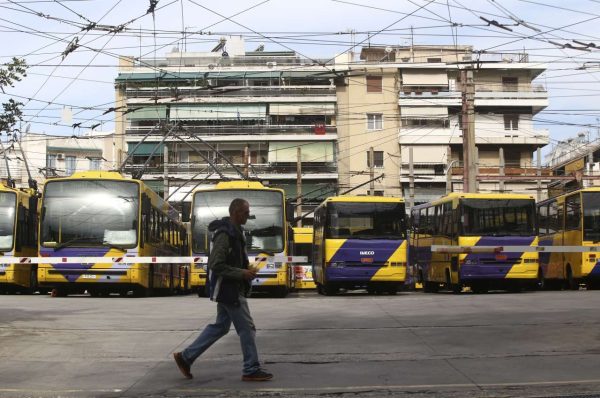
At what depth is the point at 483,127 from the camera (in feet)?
213

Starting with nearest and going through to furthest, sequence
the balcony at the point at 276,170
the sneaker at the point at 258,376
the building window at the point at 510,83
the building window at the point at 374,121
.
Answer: the sneaker at the point at 258,376
the balcony at the point at 276,170
the building window at the point at 510,83
the building window at the point at 374,121

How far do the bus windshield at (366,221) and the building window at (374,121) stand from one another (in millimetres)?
41832

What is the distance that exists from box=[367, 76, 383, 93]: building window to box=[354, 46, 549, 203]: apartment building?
0.19 m

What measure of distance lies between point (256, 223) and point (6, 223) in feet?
24.8

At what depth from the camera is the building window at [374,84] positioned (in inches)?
2591

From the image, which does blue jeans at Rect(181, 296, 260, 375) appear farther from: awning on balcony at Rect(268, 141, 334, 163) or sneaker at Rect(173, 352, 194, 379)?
awning on balcony at Rect(268, 141, 334, 163)

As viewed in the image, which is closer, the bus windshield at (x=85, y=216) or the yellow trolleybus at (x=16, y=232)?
the bus windshield at (x=85, y=216)

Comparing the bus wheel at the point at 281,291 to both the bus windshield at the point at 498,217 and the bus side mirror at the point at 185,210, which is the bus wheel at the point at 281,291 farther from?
the bus windshield at the point at 498,217

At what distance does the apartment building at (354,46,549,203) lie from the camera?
209ft

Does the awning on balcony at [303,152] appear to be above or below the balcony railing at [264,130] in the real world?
below

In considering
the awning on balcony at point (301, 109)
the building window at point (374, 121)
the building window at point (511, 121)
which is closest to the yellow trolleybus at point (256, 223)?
the awning on balcony at point (301, 109)

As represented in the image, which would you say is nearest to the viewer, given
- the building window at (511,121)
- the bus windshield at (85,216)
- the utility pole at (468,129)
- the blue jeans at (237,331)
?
the blue jeans at (237,331)

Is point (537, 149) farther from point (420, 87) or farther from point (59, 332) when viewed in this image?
point (59, 332)

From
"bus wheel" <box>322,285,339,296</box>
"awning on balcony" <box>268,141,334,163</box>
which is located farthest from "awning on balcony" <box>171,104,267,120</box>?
"bus wheel" <box>322,285,339,296</box>
